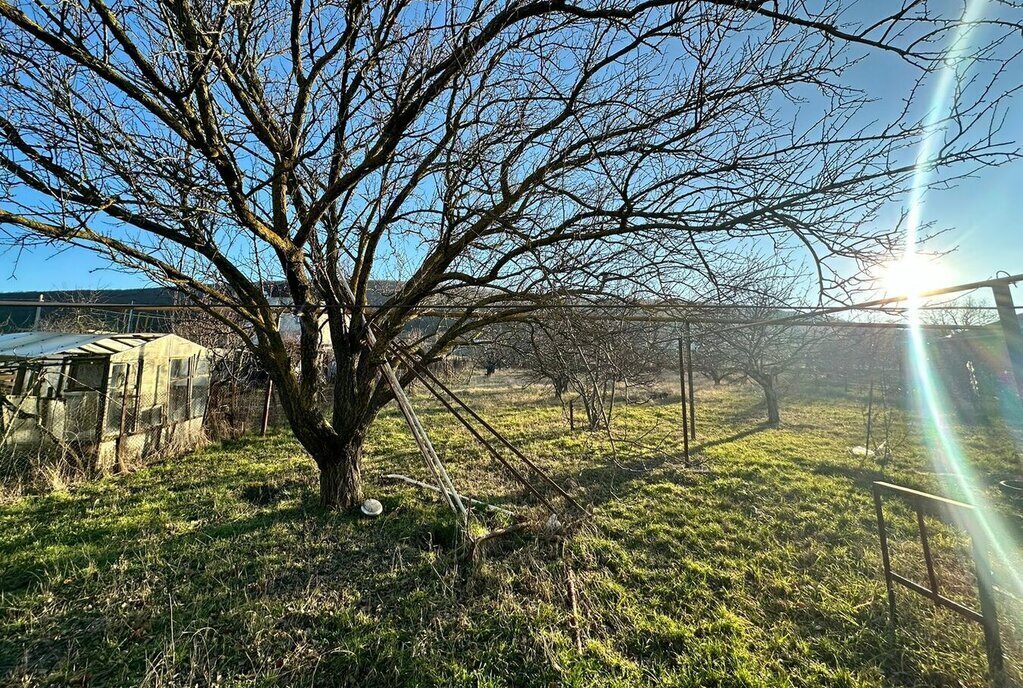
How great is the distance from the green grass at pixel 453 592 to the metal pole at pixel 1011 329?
2.03 m

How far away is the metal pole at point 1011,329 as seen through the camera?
2.03 metres

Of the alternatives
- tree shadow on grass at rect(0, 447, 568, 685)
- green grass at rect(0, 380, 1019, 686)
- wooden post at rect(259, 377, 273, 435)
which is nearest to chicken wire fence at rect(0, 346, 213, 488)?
green grass at rect(0, 380, 1019, 686)

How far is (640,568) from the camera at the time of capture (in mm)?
3828

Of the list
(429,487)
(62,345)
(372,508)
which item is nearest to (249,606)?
(372,508)

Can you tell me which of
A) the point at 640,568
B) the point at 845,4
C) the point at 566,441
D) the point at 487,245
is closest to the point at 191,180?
the point at 487,245

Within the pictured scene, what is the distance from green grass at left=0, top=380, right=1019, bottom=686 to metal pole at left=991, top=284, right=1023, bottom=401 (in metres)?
2.03

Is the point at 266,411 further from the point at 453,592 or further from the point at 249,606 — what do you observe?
the point at 453,592

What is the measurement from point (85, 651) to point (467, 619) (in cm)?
246

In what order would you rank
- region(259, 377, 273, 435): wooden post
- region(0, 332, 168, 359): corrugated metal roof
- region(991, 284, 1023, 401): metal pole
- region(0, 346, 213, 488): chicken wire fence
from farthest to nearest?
region(259, 377, 273, 435): wooden post
region(0, 332, 168, 359): corrugated metal roof
region(0, 346, 213, 488): chicken wire fence
region(991, 284, 1023, 401): metal pole

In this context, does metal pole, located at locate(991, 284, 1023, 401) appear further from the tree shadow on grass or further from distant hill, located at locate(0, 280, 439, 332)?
distant hill, located at locate(0, 280, 439, 332)

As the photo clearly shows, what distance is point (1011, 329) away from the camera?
7.07 ft

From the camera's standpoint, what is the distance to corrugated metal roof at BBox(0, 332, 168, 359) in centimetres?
618

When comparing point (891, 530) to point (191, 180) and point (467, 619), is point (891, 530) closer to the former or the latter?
point (467, 619)

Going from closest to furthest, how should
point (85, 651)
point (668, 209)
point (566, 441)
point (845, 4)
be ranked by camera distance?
point (845, 4)
point (85, 651)
point (668, 209)
point (566, 441)
